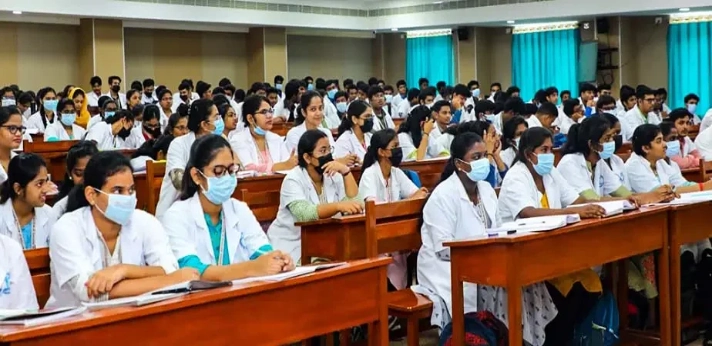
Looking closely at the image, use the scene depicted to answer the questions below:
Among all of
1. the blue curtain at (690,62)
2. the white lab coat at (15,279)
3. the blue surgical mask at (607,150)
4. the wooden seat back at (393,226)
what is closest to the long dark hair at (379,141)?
the wooden seat back at (393,226)

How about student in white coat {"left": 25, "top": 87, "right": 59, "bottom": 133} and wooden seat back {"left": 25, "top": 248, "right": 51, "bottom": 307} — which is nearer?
wooden seat back {"left": 25, "top": 248, "right": 51, "bottom": 307}

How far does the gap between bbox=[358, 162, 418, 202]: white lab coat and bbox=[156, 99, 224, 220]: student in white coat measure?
0.99m

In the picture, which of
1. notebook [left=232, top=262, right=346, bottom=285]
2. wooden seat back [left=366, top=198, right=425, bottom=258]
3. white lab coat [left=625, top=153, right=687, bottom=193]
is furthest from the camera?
white lab coat [left=625, top=153, right=687, bottom=193]

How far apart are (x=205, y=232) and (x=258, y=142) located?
283 centimetres

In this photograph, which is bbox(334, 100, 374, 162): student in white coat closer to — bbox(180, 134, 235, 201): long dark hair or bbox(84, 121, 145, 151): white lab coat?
bbox(84, 121, 145, 151): white lab coat

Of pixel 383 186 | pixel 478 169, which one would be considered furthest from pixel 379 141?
pixel 478 169

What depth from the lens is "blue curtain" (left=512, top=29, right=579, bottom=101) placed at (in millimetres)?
15562

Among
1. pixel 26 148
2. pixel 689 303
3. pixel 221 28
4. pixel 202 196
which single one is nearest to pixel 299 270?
pixel 202 196

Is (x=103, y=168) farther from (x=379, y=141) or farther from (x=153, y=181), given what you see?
(x=153, y=181)

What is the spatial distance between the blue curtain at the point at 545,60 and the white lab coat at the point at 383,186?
1090 cm

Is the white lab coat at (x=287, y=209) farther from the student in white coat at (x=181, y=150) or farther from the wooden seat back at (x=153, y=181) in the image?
the wooden seat back at (x=153, y=181)

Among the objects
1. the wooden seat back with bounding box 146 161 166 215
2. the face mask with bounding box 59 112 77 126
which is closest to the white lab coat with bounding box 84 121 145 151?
the face mask with bounding box 59 112 77 126

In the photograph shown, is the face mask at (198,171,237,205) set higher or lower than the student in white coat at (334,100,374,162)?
lower

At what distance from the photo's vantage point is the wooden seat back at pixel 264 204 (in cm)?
525
